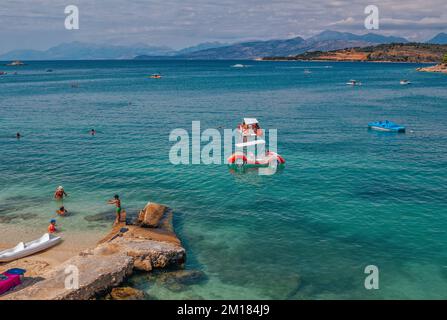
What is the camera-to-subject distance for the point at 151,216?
30.1m

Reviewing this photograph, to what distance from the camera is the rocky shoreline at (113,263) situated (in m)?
21.0

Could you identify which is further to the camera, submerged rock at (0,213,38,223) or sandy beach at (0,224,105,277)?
submerged rock at (0,213,38,223)

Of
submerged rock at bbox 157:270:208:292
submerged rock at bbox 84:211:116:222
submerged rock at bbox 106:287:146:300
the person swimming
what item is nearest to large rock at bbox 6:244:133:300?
submerged rock at bbox 106:287:146:300

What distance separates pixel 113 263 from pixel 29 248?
7419 millimetres

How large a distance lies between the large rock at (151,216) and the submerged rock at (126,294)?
297 inches

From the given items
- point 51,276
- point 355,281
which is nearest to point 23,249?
A: point 51,276

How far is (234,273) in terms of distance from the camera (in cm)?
2459

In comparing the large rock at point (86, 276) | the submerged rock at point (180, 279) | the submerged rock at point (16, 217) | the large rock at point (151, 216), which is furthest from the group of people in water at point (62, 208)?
the submerged rock at point (180, 279)

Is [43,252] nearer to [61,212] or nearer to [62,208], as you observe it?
[61,212]

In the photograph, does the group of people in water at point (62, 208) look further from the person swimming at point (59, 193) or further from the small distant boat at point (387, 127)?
the small distant boat at point (387, 127)

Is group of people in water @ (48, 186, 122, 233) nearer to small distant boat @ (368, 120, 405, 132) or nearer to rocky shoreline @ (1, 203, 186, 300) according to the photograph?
→ rocky shoreline @ (1, 203, 186, 300)

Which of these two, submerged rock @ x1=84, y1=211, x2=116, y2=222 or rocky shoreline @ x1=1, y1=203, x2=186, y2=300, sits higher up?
submerged rock @ x1=84, y1=211, x2=116, y2=222

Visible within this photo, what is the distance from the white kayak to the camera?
25894 millimetres

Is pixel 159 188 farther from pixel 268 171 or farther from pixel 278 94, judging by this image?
pixel 278 94
